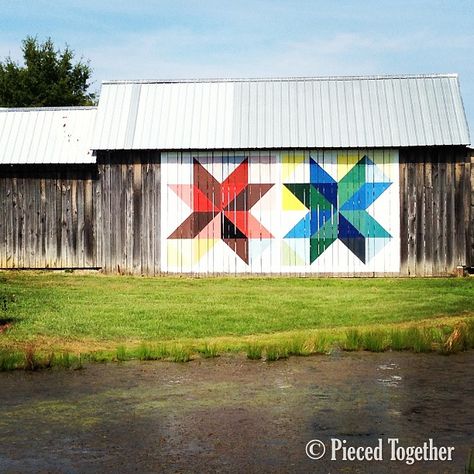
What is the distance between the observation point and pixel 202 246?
27.4 meters

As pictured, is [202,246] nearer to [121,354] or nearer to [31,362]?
[121,354]

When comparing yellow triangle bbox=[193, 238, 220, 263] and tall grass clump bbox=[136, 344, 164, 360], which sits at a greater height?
yellow triangle bbox=[193, 238, 220, 263]

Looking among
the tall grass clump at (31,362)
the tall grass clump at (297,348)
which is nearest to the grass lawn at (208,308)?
the tall grass clump at (297,348)

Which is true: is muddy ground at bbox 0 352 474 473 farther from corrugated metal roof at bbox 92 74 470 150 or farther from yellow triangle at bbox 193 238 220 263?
corrugated metal roof at bbox 92 74 470 150

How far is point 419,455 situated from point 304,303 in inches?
488

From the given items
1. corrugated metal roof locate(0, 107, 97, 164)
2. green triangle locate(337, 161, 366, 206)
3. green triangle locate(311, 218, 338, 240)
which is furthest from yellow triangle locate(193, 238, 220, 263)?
corrugated metal roof locate(0, 107, 97, 164)

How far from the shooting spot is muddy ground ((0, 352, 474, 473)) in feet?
23.5

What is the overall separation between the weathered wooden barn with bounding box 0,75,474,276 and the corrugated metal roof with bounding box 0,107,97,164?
7 cm

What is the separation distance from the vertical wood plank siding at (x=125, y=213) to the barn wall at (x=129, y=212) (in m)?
0.03

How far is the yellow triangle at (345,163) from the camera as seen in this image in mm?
27219

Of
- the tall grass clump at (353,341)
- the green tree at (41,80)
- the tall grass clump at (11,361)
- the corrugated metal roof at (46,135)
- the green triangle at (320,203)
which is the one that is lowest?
the tall grass clump at (11,361)

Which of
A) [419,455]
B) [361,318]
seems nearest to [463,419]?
[419,455]

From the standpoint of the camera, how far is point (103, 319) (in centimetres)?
1659

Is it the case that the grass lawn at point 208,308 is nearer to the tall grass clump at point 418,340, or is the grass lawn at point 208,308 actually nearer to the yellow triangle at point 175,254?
the yellow triangle at point 175,254
